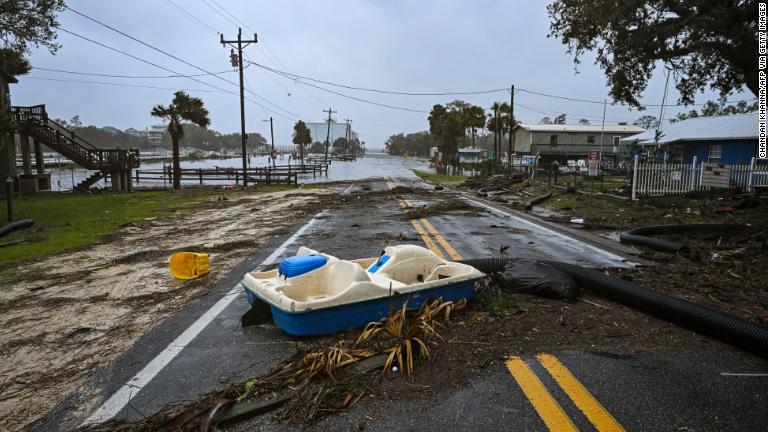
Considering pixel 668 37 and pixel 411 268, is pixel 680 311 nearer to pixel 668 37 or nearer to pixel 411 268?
pixel 411 268

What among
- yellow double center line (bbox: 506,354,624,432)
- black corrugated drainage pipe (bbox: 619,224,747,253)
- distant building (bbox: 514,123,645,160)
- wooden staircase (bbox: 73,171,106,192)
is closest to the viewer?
yellow double center line (bbox: 506,354,624,432)

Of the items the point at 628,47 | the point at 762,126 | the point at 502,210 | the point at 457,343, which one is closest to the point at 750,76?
the point at 762,126

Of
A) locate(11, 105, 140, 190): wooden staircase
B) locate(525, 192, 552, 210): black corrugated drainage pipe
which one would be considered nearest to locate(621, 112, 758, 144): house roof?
locate(525, 192, 552, 210): black corrugated drainage pipe

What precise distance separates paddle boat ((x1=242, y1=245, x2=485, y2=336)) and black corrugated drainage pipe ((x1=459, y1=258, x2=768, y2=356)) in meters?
1.45

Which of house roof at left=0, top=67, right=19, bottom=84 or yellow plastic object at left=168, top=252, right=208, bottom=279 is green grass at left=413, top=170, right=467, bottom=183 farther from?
yellow plastic object at left=168, top=252, right=208, bottom=279

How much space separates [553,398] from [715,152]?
37561 mm

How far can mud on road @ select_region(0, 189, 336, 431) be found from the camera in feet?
11.8

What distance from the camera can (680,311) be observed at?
14.0ft

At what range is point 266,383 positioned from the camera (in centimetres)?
324

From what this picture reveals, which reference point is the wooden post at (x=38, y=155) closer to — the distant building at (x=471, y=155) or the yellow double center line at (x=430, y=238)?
the yellow double center line at (x=430, y=238)

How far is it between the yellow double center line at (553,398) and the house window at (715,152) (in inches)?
1440

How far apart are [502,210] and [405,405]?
44.5ft

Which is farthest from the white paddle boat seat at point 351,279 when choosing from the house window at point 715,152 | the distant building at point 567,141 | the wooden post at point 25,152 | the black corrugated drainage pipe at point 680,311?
the distant building at point 567,141

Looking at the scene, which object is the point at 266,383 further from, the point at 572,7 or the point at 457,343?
the point at 572,7
